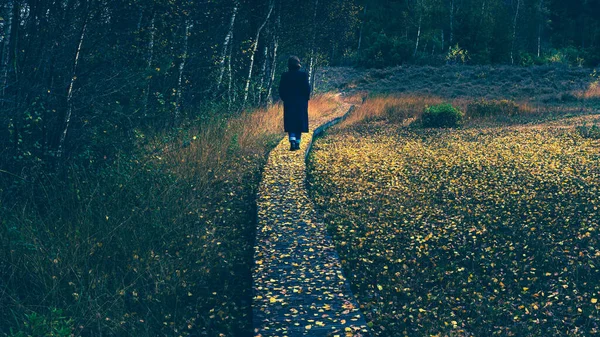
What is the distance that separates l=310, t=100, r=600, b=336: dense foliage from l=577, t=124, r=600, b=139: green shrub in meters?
3.09

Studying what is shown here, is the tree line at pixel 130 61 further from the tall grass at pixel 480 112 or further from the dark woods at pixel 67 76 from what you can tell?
the tall grass at pixel 480 112

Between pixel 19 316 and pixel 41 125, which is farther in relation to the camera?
pixel 41 125

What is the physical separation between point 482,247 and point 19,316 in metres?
5.51

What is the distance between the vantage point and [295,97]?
44.2ft

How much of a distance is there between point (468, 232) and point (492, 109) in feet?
66.1

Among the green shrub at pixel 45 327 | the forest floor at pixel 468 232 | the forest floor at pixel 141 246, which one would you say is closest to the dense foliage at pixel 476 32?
the forest floor at pixel 468 232

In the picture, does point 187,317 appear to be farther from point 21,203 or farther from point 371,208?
point 371,208

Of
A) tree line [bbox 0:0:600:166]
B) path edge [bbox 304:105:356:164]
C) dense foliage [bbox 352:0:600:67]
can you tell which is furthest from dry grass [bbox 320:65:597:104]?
path edge [bbox 304:105:356:164]

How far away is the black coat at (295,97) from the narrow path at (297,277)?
4.49 meters

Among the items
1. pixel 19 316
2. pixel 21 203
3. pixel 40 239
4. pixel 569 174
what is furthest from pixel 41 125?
pixel 569 174

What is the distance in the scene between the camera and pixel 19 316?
4613 millimetres

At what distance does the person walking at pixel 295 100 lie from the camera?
43.5 feet

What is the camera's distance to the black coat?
13.2m

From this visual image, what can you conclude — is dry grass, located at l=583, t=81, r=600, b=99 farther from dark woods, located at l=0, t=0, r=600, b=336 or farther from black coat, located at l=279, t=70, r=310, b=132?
dark woods, located at l=0, t=0, r=600, b=336
